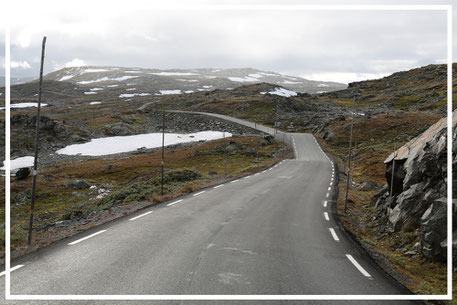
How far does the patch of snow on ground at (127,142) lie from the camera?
8638cm

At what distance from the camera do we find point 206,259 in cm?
974

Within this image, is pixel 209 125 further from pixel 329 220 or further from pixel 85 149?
pixel 329 220

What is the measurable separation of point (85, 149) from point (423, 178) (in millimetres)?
87486

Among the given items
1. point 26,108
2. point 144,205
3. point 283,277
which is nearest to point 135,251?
point 283,277

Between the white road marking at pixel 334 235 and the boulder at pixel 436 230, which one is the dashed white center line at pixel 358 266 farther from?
the boulder at pixel 436 230

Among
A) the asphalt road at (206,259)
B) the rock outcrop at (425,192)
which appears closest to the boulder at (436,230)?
the rock outcrop at (425,192)

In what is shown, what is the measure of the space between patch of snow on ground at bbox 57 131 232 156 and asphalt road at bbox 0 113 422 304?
75664mm

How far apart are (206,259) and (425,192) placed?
9.37 m

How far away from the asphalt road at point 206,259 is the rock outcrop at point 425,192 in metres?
2.32

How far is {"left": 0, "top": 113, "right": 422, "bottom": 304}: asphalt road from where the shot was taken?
7793 mm

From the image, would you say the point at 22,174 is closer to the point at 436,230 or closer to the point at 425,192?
the point at 425,192

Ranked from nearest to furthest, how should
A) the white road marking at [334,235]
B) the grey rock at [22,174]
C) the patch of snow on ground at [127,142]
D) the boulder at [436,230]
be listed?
the boulder at [436,230], the white road marking at [334,235], the grey rock at [22,174], the patch of snow on ground at [127,142]

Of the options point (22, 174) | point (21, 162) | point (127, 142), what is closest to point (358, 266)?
point (22, 174)

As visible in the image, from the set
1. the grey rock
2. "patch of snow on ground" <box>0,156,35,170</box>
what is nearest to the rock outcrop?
the grey rock
